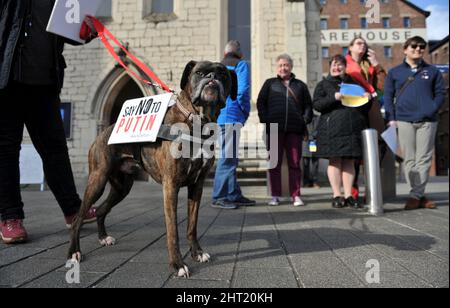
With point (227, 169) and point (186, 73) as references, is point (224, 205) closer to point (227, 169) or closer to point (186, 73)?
point (227, 169)

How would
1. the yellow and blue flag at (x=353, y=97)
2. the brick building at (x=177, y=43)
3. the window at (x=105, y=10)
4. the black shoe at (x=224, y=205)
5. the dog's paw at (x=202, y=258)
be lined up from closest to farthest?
1. the dog's paw at (x=202, y=258)
2. the yellow and blue flag at (x=353, y=97)
3. the black shoe at (x=224, y=205)
4. the brick building at (x=177, y=43)
5. the window at (x=105, y=10)

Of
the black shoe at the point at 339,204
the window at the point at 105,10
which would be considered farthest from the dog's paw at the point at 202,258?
the window at the point at 105,10

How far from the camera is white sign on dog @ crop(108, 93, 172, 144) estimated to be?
2062 millimetres

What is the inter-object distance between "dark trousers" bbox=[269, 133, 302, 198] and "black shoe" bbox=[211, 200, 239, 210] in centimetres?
79

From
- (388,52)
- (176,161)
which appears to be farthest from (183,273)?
(388,52)

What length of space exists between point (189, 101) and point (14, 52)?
166 centimetres

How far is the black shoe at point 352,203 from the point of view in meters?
4.81

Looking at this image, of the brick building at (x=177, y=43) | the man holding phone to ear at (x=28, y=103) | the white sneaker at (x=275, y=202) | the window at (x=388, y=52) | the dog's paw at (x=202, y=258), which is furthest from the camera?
the window at (x=388, y=52)

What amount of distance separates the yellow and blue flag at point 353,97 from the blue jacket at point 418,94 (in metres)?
0.48

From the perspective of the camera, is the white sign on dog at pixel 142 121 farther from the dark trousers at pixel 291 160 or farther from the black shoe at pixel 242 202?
the dark trousers at pixel 291 160

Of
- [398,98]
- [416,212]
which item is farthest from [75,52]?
[416,212]
